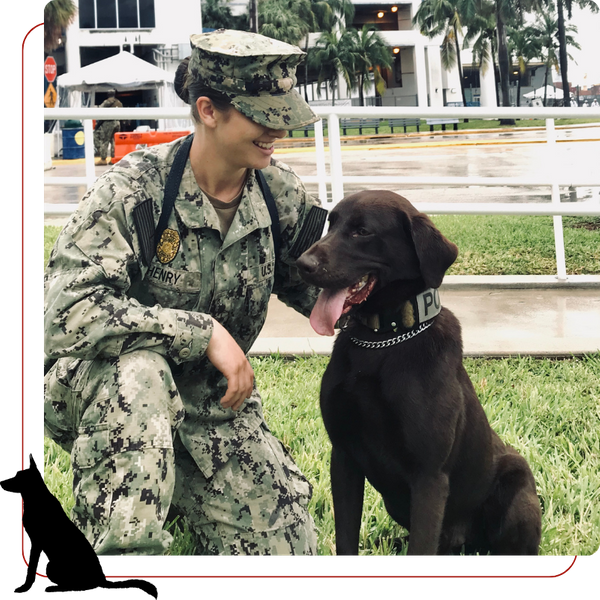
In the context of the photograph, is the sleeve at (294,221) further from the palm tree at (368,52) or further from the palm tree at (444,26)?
the palm tree at (444,26)

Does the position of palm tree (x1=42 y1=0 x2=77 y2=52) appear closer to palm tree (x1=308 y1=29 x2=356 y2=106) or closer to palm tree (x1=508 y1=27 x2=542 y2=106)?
palm tree (x1=308 y1=29 x2=356 y2=106)

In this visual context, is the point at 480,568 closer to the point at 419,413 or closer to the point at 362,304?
the point at 419,413

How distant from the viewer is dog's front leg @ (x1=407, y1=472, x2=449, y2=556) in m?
1.86

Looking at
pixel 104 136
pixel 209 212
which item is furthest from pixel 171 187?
pixel 104 136

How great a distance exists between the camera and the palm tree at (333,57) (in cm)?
295

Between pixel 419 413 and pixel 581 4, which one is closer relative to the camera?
pixel 419 413

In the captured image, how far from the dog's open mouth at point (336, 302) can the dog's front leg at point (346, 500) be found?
363 millimetres

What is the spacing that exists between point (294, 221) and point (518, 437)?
129 cm

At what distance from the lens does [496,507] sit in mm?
2088

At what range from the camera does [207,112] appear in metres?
2.05

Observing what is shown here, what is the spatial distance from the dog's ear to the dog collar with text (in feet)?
0.22

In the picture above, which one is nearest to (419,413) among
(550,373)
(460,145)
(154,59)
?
(550,373)

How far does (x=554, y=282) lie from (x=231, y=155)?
3.62 m

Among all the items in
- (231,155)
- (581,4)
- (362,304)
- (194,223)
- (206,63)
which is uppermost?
(581,4)
